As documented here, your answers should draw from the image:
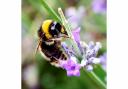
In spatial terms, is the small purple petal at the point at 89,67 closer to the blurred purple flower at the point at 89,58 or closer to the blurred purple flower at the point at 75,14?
the blurred purple flower at the point at 89,58

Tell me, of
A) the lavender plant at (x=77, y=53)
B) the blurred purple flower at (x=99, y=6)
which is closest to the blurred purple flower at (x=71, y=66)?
the lavender plant at (x=77, y=53)

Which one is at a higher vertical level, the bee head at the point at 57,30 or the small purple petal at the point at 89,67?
the bee head at the point at 57,30

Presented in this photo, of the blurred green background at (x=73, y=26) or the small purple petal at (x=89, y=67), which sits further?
the blurred green background at (x=73, y=26)

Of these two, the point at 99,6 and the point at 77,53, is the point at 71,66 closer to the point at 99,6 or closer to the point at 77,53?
the point at 77,53

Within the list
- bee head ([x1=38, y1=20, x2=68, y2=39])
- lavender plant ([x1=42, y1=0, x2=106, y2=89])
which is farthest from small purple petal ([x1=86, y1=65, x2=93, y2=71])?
bee head ([x1=38, y1=20, x2=68, y2=39])

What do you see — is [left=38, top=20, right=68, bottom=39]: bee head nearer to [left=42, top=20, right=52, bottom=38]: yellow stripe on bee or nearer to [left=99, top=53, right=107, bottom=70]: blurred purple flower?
[left=42, top=20, right=52, bottom=38]: yellow stripe on bee

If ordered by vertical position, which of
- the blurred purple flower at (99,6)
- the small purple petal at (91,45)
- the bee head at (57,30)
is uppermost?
the blurred purple flower at (99,6)
